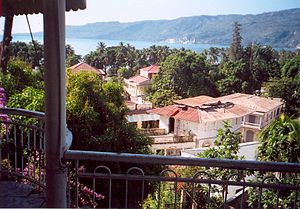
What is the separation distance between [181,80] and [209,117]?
7.22m

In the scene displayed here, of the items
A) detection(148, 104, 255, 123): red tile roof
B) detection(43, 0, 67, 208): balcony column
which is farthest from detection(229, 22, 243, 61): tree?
detection(43, 0, 67, 208): balcony column

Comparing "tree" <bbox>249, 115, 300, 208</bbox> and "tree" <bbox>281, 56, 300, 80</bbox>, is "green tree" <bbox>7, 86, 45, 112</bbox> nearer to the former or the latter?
"tree" <bbox>249, 115, 300, 208</bbox>

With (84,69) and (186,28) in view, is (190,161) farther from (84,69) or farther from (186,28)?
(186,28)

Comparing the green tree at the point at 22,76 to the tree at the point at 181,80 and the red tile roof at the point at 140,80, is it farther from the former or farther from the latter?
the red tile roof at the point at 140,80

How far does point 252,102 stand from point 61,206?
812 inches

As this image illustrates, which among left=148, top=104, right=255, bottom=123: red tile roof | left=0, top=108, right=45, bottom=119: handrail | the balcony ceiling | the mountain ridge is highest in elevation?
the mountain ridge

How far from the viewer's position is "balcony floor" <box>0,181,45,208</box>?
2.20m

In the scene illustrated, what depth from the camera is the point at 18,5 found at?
251 centimetres

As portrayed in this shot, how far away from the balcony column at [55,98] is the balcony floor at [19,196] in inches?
32.9

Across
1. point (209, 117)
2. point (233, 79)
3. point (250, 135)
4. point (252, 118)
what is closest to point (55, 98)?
point (209, 117)

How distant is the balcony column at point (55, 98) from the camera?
138 cm

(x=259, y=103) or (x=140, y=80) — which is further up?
(x=140, y=80)

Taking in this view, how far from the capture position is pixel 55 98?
4.73ft

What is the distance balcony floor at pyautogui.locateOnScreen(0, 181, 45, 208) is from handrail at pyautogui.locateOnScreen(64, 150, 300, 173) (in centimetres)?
95
